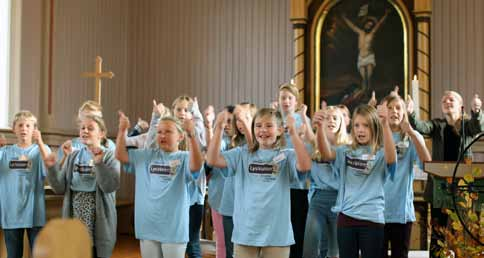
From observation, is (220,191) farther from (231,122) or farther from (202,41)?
(202,41)

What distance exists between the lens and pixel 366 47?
7.75 meters

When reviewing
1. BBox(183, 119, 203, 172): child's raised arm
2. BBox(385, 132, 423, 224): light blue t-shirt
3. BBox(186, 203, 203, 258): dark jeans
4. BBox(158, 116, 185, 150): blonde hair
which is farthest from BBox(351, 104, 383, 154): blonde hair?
BBox(186, 203, 203, 258): dark jeans

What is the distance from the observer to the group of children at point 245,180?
125 inches

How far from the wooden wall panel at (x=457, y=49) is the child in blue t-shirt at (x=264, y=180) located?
4.78 m

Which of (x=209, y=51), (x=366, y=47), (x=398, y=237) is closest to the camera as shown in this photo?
(x=398, y=237)

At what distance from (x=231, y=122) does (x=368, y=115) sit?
1.04 metres

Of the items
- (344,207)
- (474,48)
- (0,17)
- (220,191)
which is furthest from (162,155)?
(474,48)

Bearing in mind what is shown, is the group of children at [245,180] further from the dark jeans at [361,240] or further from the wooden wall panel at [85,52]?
the wooden wall panel at [85,52]

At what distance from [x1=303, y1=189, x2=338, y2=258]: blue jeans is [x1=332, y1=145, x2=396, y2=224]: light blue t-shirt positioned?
482 mm

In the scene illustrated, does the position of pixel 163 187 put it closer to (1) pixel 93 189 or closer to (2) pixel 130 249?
(1) pixel 93 189

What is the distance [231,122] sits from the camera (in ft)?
13.3

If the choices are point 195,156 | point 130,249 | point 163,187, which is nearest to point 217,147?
point 195,156

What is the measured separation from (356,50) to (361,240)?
193 inches

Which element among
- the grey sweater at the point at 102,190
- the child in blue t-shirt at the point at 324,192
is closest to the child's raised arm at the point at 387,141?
the child in blue t-shirt at the point at 324,192
